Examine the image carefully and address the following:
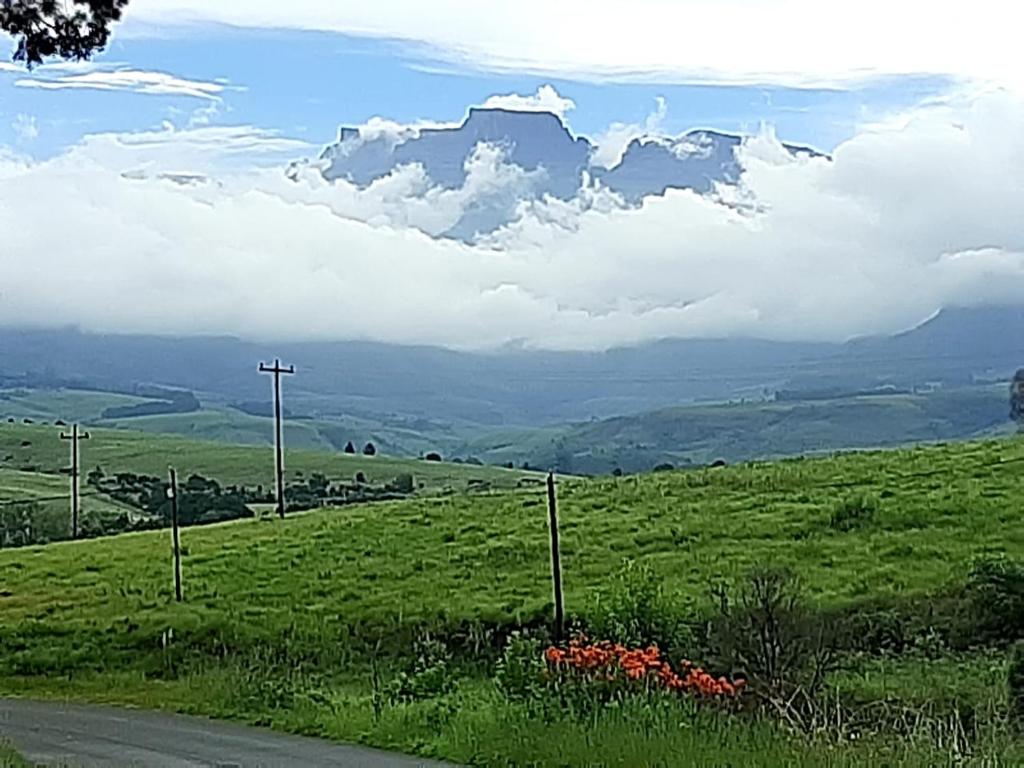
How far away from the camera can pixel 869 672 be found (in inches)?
1055

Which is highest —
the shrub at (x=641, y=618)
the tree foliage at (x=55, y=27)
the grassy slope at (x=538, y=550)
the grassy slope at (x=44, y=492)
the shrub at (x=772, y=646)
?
the tree foliage at (x=55, y=27)

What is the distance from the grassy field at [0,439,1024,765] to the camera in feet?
71.8

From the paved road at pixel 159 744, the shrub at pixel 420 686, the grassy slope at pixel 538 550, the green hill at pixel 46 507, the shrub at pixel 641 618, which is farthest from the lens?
the green hill at pixel 46 507

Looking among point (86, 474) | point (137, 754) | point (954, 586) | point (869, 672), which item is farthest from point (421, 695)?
point (86, 474)

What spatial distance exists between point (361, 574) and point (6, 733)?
1756 cm

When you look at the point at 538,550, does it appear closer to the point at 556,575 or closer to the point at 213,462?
the point at 556,575

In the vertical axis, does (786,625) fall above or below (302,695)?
above

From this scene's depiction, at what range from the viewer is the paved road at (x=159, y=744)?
20.4 meters

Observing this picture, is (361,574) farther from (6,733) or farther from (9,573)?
(6,733)

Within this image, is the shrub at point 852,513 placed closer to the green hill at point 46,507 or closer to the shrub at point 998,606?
the shrub at point 998,606

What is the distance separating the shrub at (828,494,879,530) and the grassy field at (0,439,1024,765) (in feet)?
0.84

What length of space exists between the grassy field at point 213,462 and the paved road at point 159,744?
87984 millimetres

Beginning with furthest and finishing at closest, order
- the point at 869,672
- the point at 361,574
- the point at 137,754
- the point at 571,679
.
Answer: the point at 361,574 < the point at 869,672 < the point at 137,754 < the point at 571,679

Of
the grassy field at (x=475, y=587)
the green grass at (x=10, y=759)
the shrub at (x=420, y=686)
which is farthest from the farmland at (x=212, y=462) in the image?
the green grass at (x=10, y=759)
